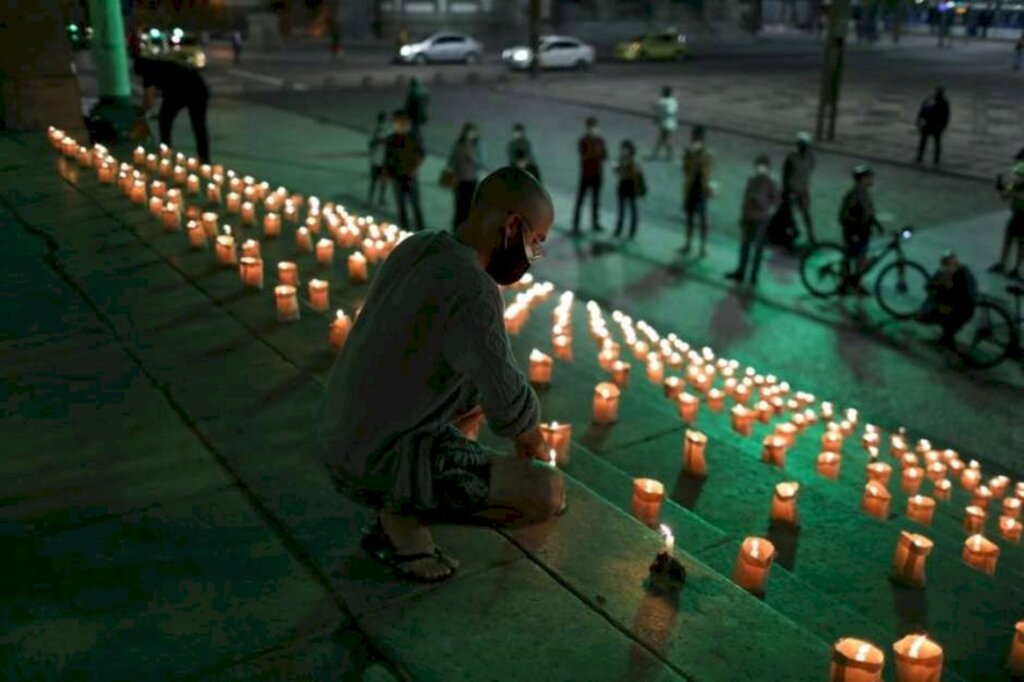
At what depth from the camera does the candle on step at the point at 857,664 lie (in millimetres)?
2783

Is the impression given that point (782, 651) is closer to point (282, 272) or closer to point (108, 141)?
point (282, 272)

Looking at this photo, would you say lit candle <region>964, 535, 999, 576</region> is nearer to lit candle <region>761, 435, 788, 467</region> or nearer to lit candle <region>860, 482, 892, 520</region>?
lit candle <region>860, 482, 892, 520</region>

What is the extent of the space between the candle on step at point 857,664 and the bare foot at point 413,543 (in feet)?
4.24

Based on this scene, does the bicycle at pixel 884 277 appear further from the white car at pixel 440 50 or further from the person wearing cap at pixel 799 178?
the white car at pixel 440 50

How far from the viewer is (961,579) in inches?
176

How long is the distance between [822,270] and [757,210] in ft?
3.21

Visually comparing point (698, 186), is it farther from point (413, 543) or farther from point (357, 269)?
point (413, 543)

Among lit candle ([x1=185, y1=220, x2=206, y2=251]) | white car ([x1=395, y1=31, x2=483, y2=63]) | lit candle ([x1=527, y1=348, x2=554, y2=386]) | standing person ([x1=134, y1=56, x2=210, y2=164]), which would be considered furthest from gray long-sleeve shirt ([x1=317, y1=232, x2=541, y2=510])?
white car ([x1=395, y1=31, x2=483, y2=63])

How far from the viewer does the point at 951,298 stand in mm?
8742

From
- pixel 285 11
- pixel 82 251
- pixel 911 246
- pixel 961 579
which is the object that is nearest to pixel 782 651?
pixel 961 579

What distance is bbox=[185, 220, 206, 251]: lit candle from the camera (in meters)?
7.19

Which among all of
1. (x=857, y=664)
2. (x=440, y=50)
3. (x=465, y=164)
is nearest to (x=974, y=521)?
(x=857, y=664)

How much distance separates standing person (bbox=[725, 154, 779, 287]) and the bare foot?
8.07 m

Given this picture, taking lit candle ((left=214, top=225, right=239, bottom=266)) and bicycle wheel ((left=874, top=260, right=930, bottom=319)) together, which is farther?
bicycle wheel ((left=874, top=260, right=930, bottom=319))
